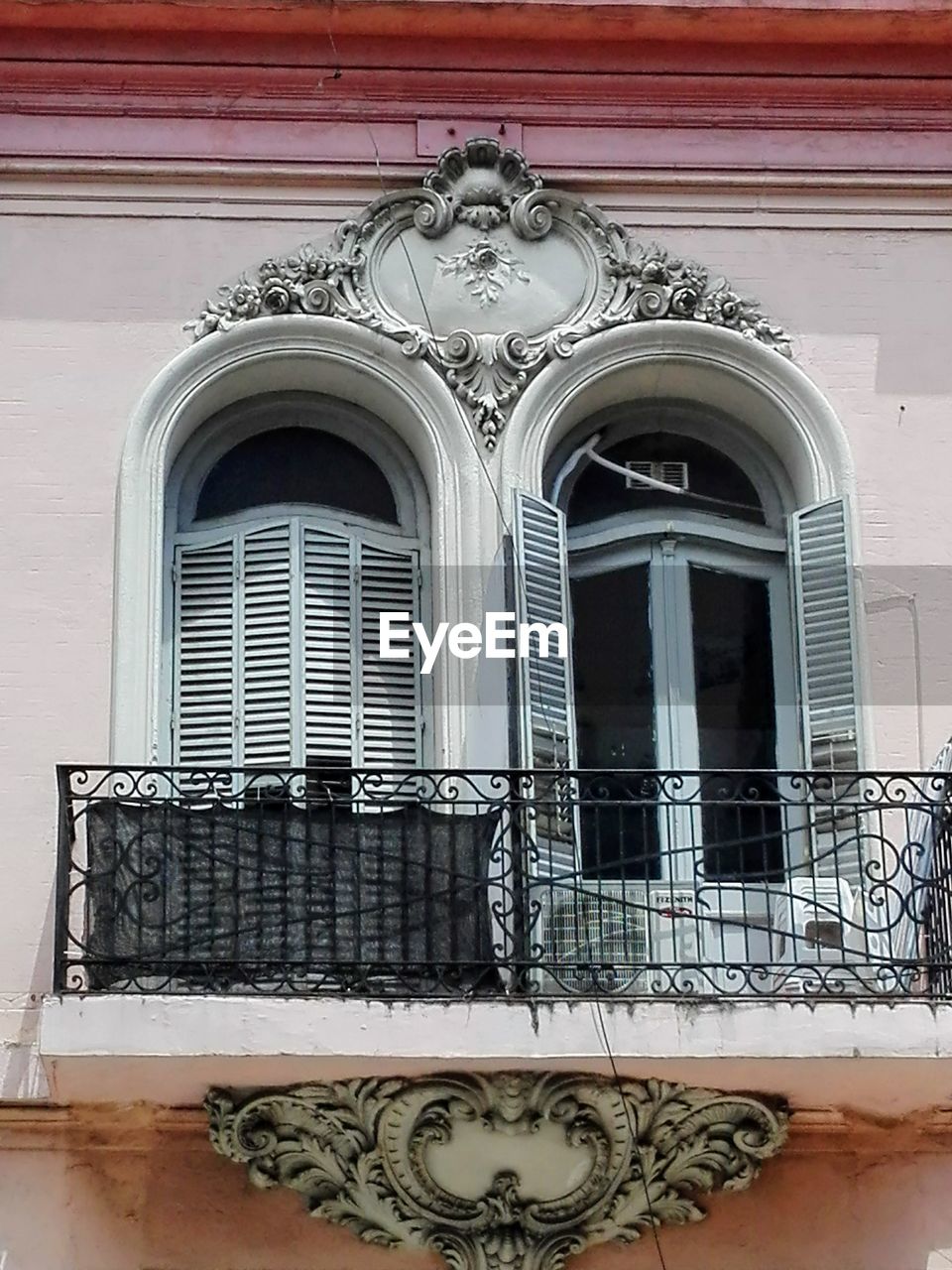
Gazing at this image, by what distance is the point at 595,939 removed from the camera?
1039cm

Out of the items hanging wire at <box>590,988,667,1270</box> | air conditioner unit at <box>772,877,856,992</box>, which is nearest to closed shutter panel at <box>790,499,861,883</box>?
air conditioner unit at <box>772,877,856,992</box>

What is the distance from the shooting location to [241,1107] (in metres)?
10.0

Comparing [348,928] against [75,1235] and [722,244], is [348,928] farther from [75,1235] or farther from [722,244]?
[722,244]

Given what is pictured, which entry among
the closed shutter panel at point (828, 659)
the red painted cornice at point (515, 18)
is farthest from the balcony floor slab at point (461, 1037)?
the red painted cornice at point (515, 18)

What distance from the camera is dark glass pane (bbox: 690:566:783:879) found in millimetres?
10992

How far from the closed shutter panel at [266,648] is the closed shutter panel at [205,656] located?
0.05 meters

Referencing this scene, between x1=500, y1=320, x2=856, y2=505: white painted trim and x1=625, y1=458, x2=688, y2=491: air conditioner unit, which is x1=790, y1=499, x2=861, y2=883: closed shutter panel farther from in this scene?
x1=625, y1=458, x2=688, y2=491: air conditioner unit

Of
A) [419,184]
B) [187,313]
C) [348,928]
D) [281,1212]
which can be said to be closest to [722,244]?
[419,184]

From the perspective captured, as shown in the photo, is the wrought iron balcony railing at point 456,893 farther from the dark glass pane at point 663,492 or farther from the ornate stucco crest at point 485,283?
the ornate stucco crest at point 485,283

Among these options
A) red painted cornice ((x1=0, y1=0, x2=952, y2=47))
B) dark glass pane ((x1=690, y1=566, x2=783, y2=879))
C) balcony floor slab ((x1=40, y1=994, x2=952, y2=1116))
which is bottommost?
balcony floor slab ((x1=40, y1=994, x2=952, y2=1116))

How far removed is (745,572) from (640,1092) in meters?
2.47

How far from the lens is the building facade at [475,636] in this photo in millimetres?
10000

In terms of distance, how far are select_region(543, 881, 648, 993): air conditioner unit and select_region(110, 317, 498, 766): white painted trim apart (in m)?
0.83

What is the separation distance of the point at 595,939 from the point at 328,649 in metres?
1.69
